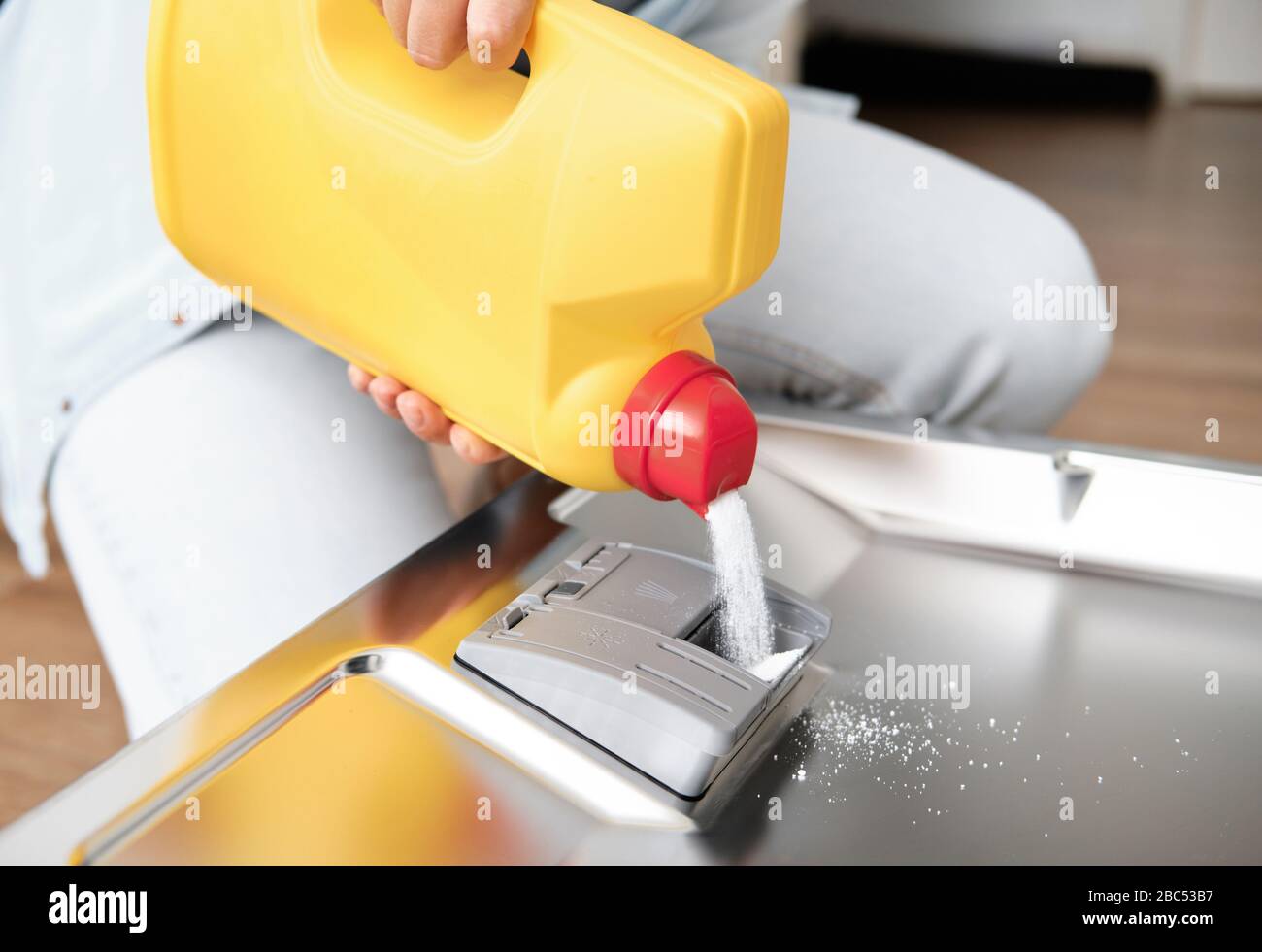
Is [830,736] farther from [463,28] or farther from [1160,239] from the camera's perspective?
[1160,239]

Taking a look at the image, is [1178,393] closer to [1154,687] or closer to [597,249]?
[1154,687]

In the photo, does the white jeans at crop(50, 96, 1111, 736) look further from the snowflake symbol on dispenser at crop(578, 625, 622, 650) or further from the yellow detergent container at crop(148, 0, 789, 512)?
the snowflake symbol on dispenser at crop(578, 625, 622, 650)

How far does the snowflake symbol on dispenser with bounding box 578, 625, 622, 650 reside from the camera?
0.57 meters

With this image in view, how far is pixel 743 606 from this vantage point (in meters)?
0.62

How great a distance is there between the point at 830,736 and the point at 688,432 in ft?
0.53

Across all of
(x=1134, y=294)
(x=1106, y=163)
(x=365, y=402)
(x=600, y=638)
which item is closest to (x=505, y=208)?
(x=600, y=638)

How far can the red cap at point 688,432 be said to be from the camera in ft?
1.75

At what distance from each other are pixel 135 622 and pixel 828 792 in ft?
1.46

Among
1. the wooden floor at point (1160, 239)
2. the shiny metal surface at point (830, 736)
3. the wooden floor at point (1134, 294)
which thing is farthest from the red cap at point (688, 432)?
the wooden floor at point (1160, 239)

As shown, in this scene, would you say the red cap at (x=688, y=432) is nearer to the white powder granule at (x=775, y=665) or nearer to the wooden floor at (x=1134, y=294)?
the white powder granule at (x=775, y=665)

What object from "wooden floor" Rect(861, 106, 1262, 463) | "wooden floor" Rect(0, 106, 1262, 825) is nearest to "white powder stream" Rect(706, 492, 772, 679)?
"wooden floor" Rect(0, 106, 1262, 825)

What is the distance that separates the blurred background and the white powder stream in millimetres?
752

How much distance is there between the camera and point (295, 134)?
64cm
